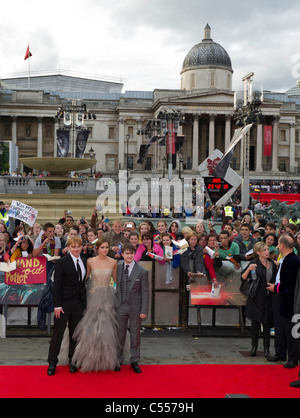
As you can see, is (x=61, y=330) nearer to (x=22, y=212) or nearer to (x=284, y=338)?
(x=284, y=338)

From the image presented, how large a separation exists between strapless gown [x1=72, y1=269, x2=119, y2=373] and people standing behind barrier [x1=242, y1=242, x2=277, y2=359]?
228 centimetres

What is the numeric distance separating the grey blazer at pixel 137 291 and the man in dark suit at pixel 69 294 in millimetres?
514

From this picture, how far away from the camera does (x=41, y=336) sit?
8891 millimetres

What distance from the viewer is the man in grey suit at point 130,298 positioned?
7.22 m

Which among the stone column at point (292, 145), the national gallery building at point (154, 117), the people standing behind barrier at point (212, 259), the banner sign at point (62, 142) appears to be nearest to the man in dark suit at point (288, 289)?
the people standing behind barrier at point (212, 259)

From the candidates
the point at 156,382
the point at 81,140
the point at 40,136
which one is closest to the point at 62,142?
the point at 81,140

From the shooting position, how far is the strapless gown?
22.6ft

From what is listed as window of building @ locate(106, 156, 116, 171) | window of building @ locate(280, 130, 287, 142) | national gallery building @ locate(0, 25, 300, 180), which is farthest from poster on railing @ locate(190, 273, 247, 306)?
window of building @ locate(280, 130, 287, 142)

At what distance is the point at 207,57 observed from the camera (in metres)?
77.2

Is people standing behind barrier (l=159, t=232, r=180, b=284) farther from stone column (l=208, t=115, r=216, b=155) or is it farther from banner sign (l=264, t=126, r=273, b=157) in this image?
banner sign (l=264, t=126, r=273, b=157)

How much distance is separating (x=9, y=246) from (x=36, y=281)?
819 millimetres

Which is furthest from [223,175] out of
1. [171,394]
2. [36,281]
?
[171,394]

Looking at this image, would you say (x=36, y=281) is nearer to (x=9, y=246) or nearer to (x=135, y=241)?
(x=9, y=246)

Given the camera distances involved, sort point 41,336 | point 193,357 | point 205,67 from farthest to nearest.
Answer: point 205,67 → point 41,336 → point 193,357
